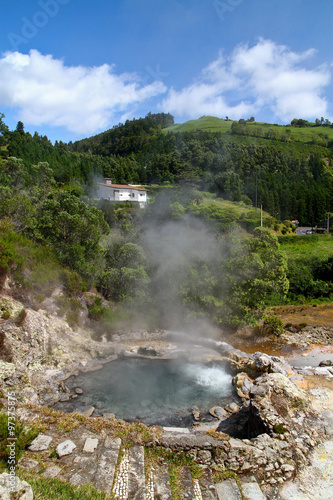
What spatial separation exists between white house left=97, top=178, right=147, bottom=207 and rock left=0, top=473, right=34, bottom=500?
3500 centimetres

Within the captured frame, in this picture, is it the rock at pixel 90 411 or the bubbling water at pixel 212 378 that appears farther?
the bubbling water at pixel 212 378

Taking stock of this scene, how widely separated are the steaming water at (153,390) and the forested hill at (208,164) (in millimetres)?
28025

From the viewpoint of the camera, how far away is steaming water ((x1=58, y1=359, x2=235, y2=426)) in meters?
Result: 9.30

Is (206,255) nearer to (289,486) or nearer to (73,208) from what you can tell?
(73,208)

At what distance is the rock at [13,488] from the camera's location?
4.81 metres

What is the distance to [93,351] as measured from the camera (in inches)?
503

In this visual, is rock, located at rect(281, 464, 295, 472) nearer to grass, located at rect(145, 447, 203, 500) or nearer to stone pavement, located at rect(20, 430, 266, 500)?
stone pavement, located at rect(20, 430, 266, 500)

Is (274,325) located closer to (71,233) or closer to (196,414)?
(196,414)

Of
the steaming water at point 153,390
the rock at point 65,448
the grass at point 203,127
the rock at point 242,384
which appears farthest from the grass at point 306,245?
the grass at point 203,127

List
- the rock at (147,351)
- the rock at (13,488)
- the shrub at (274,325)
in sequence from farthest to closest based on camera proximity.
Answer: the shrub at (274,325), the rock at (147,351), the rock at (13,488)

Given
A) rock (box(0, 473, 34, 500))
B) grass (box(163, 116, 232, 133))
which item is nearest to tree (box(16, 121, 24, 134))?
grass (box(163, 116, 232, 133))

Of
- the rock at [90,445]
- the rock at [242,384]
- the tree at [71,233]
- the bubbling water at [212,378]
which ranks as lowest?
the bubbling water at [212,378]

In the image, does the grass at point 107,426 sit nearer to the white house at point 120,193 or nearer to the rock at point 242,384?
the rock at point 242,384

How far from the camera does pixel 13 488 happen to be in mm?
4941
